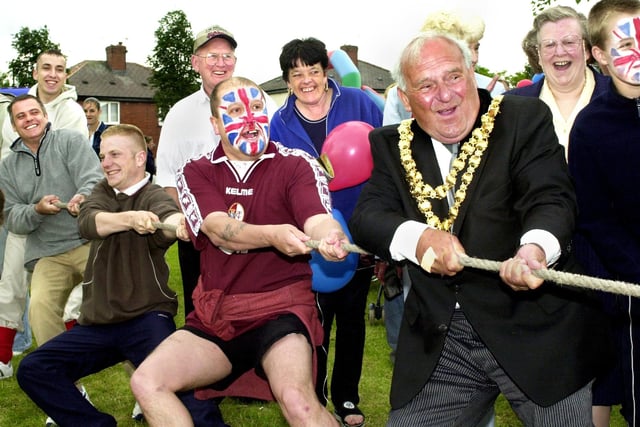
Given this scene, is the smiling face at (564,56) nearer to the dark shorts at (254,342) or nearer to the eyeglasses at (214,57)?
the dark shorts at (254,342)

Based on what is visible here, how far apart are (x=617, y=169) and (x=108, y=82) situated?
2306 inches

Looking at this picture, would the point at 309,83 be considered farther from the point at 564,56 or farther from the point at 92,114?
the point at 92,114

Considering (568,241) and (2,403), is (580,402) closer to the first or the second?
(568,241)

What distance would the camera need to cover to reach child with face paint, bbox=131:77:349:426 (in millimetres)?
Answer: 3658

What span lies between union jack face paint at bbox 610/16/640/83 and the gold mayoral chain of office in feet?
1.92

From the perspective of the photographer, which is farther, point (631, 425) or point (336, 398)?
point (336, 398)

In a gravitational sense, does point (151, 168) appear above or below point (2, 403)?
above

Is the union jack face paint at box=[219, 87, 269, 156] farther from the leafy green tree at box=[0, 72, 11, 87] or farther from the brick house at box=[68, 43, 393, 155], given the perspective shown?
the leafy green tree at box=[0, 72, 11, 87]

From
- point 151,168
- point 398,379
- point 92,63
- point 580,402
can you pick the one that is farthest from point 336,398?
point 92,63

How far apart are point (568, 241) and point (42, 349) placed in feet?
10.5

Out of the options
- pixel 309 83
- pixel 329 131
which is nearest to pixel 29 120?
pixel 309 83

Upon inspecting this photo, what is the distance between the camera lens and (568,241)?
9.52 ft

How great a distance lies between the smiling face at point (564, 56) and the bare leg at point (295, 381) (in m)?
2.20

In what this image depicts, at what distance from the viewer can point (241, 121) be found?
421cm
